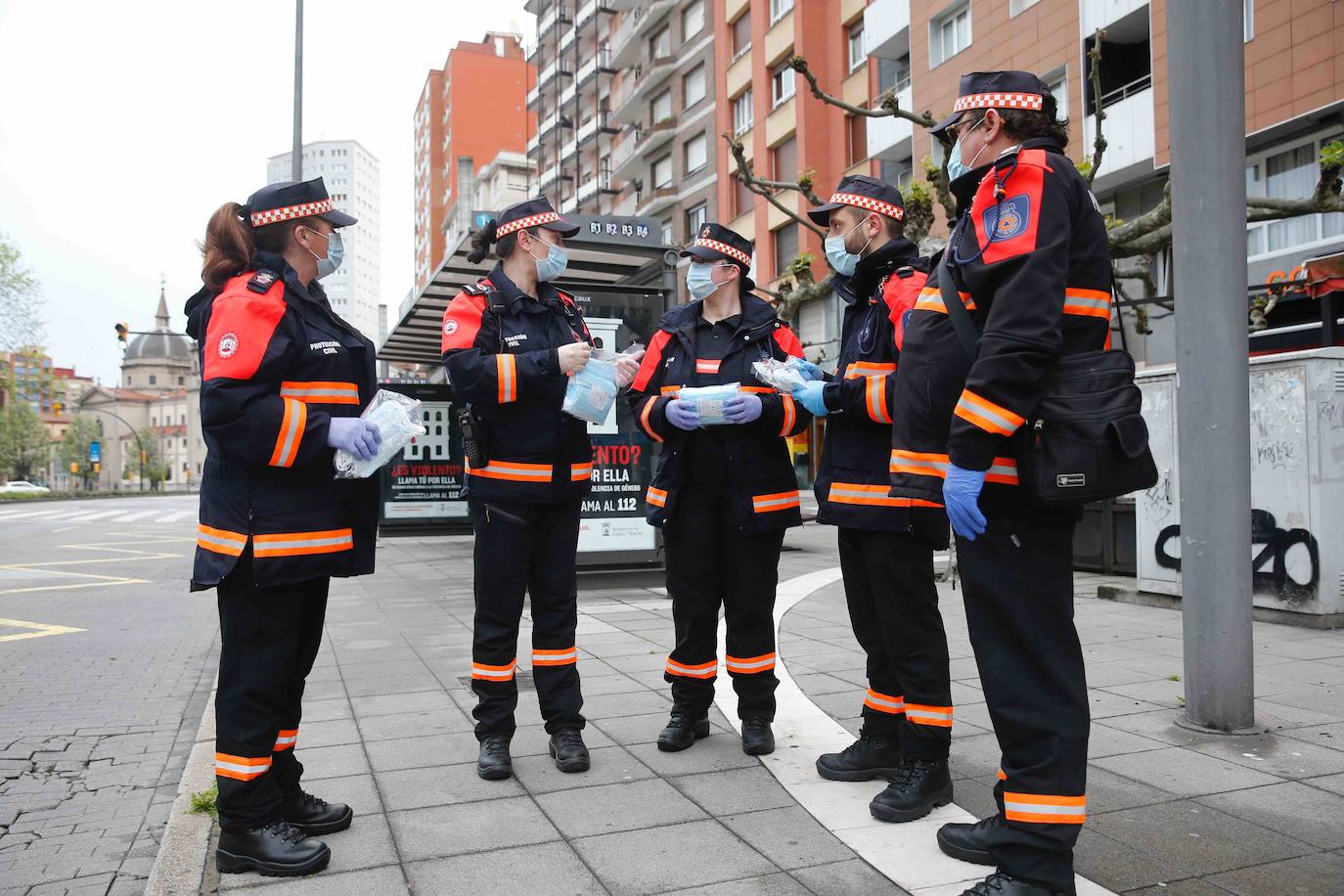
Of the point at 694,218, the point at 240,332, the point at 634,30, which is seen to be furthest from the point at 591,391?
the point at 634,30

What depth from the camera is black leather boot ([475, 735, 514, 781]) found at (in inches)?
159

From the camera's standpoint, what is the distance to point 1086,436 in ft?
8.75

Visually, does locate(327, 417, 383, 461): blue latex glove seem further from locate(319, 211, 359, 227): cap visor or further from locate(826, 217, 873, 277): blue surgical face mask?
locate(826, 217, 873, 277): blue surgical face mask

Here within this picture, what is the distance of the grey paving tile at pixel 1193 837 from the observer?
121 inches

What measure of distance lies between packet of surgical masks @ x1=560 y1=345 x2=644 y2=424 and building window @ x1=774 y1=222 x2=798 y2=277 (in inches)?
1144

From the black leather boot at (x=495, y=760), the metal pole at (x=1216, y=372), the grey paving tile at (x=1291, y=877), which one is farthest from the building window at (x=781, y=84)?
the grey paving tile at (x=1291, y=877)

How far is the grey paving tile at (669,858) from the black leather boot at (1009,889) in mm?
624

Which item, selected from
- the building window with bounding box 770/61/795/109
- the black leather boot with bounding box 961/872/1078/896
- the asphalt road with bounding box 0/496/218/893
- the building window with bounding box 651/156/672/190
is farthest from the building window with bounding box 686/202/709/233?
the black leather boot with bounding box 961/872/1078/896

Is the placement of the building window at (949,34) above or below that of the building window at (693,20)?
below

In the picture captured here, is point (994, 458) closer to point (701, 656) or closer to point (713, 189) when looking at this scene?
point (701, 656)

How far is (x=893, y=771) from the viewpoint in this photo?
12.8 feet

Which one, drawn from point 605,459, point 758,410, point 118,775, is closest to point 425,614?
point 605,459

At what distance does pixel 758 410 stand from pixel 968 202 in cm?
135

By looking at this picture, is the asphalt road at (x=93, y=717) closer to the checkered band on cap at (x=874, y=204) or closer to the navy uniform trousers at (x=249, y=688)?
the navy uniform trousers at (x=249, y=688)
